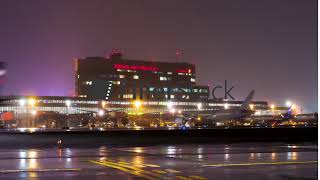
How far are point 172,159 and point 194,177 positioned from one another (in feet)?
32.8

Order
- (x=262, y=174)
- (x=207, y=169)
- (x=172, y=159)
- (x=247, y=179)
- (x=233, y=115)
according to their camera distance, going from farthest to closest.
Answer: (x=233, y=115) < (x=172, y=159) < (x=207, y=169) < (x=262, y=174) < (x=247, y=179)

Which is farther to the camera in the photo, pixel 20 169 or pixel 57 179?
pixel 20 169

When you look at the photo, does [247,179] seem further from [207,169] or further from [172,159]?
[172,159]

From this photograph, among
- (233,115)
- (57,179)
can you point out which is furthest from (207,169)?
(233,115)

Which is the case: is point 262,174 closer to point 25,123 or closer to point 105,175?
point 105,175

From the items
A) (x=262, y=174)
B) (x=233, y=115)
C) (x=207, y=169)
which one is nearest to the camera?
(x=262, y=174)

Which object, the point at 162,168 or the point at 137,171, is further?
the point at 162,168

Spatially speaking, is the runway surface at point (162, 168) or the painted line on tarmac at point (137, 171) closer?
the painted line on tarmac at point (137, 171)

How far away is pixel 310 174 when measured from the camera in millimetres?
25094

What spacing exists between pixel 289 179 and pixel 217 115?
142327 millimetres

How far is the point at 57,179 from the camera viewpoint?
23.3m

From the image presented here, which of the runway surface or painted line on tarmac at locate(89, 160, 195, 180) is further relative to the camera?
the runway surface

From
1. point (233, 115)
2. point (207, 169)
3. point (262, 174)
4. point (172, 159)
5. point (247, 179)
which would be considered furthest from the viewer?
point (233, 115)

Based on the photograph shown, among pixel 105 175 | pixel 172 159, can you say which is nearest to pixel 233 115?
pixel 172 159
